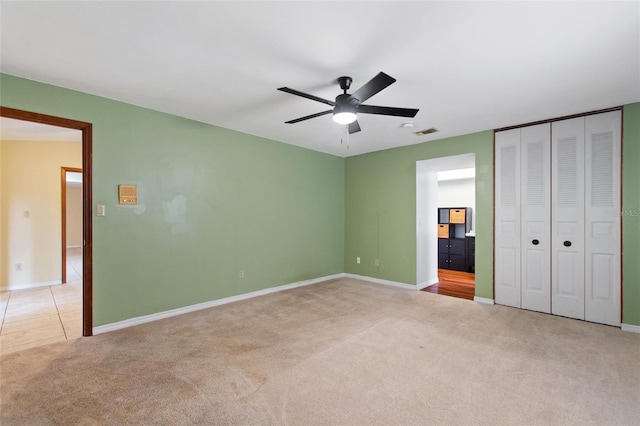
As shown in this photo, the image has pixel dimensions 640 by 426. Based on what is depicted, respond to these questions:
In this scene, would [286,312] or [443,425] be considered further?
[286,312]

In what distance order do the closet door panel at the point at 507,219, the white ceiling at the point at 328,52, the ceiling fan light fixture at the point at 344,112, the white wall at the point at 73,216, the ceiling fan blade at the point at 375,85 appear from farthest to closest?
the white wall at the point at 73,216 < the closet door panel at the point at 507,219 < the ceiling fan light fixture at the point at 344,112 < the ceiling fan blade at the point at 375,85 < the white ceiling at the point at 328,52

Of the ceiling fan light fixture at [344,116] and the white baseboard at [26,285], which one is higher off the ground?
the ceiling fan light fixture at [344,116]

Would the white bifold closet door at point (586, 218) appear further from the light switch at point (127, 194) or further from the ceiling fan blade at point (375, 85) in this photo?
the light switch at point (127, 194)

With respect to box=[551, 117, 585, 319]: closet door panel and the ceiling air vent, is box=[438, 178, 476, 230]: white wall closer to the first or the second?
box=[551, 117, 585, 319]: closet door panel

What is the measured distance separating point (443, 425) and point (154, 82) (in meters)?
3.62

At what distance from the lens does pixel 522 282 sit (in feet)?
13.2

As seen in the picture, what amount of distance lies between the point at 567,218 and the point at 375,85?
128 inches

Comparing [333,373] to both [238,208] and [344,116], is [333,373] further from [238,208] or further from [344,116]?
[238,208]

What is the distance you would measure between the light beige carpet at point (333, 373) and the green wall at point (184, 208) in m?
0.55

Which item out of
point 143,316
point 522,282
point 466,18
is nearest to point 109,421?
point 143,316

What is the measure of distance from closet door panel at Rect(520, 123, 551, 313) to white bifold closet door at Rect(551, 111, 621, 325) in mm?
74

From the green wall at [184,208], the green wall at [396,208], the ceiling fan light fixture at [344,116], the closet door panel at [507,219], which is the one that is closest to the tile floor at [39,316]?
the green wall at [184,208]

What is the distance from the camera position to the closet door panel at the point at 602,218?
338 cm

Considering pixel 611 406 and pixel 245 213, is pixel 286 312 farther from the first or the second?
pixel 611 406
